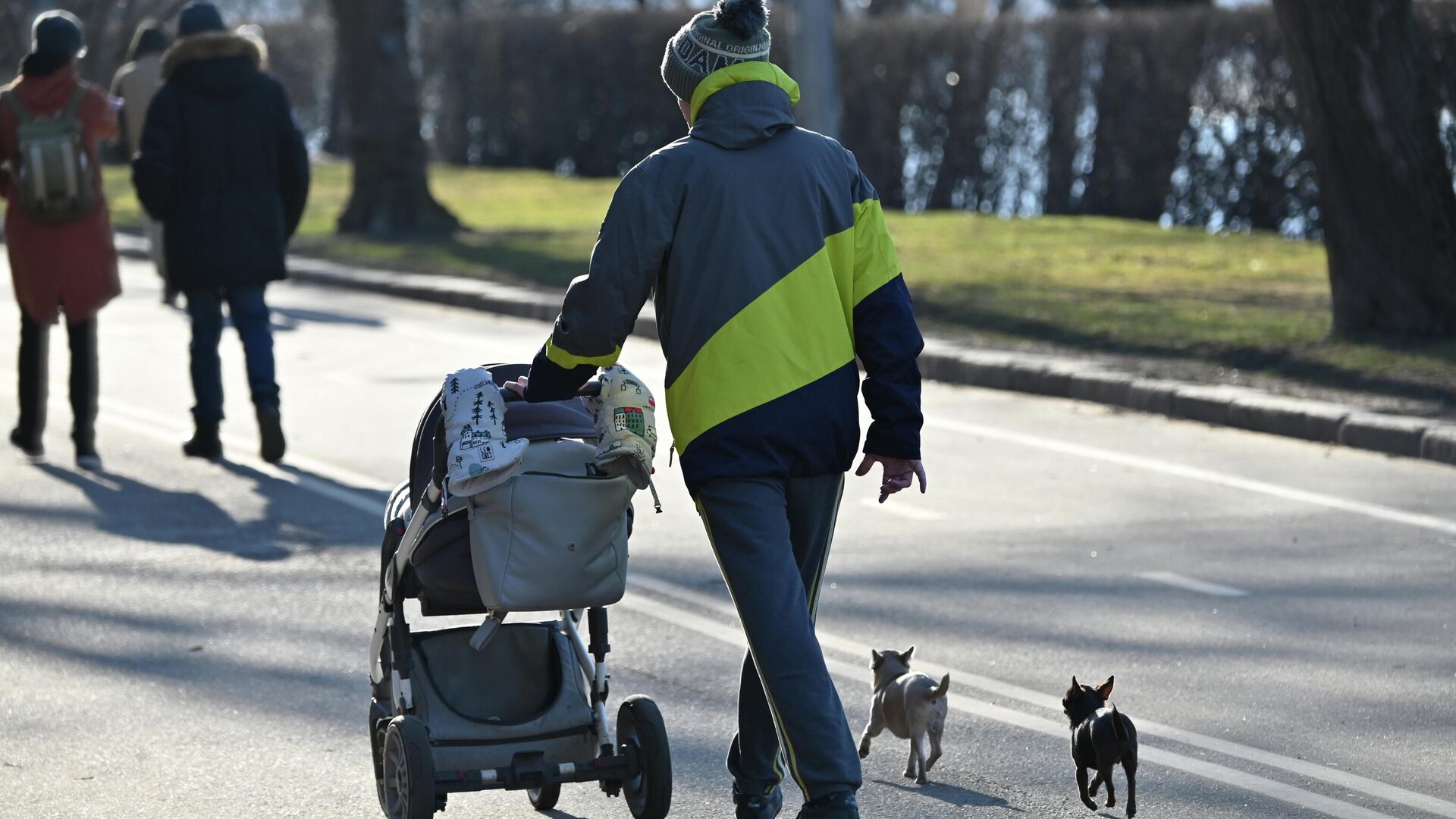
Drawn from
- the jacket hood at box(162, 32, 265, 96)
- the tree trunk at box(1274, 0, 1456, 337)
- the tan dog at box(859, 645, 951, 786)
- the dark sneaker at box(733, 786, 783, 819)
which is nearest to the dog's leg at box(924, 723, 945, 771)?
the tan dog at box(859, 645, 951, 786)

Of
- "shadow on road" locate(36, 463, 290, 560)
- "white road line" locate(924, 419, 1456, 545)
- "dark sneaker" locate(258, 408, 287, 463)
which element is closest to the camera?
"shadow on road" locate(36, 463, 290, 560)

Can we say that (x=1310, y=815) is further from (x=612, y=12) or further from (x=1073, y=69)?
(x=612, y=12)

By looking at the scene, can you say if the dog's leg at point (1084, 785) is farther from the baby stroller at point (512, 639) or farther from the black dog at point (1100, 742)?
the baby stroller at point (512, 639)

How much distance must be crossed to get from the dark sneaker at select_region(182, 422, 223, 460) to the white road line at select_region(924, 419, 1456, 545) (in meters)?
3.63

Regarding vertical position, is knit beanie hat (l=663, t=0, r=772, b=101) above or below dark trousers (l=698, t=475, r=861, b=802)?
above

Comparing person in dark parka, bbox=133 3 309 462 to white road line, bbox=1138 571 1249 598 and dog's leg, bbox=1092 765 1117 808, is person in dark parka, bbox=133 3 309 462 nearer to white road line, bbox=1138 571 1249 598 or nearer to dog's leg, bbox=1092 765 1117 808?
white road line, bbox=1138 571 1249 598

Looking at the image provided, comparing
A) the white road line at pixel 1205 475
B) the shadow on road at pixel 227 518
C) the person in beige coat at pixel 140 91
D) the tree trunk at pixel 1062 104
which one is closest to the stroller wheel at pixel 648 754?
the shadow on road at pixel 227 518

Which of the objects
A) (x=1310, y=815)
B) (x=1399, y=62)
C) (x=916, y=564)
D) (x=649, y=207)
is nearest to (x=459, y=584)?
(x=649, y=207)

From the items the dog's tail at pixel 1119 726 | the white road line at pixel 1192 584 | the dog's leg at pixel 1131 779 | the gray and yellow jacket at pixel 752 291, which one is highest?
the gray and yellow jacket at pixel 752 291

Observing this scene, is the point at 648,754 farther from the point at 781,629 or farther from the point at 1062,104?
the point at 1062,104

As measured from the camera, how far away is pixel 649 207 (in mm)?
4031

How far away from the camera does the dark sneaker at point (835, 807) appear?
161 inches

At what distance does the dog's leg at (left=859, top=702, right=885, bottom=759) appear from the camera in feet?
17.0

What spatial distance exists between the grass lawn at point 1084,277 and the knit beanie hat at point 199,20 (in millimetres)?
5527
